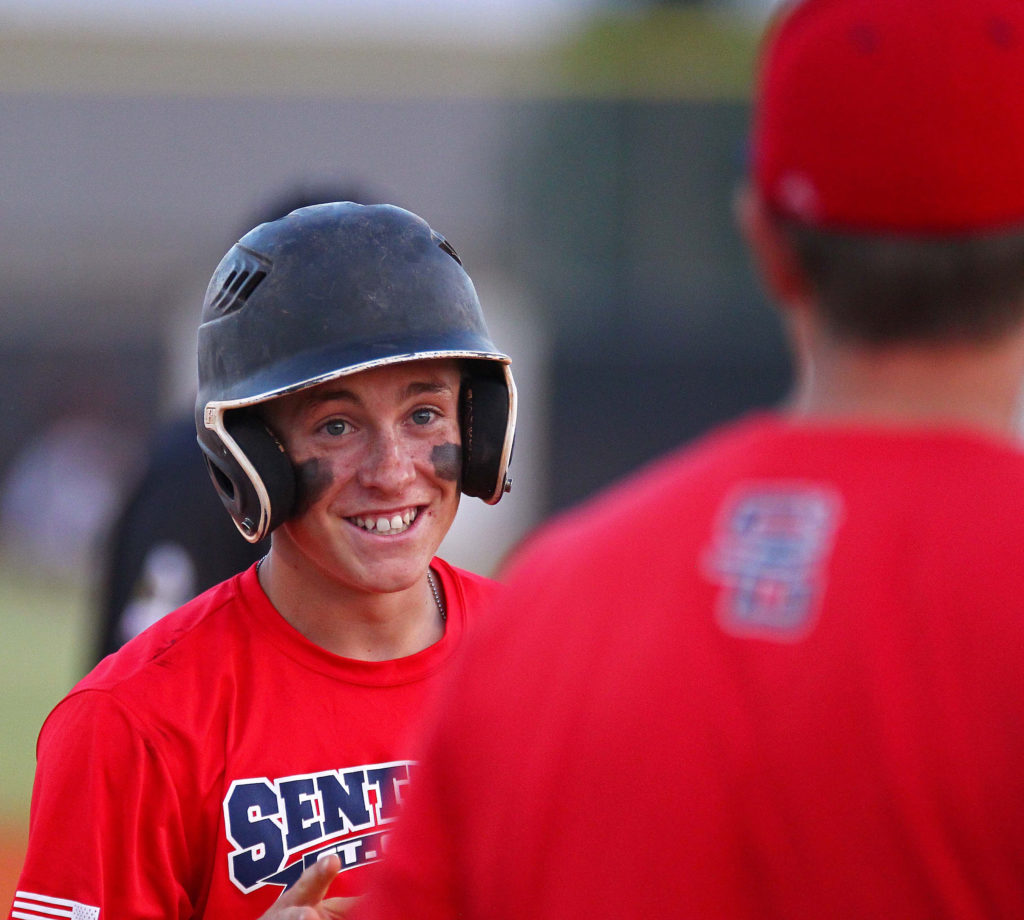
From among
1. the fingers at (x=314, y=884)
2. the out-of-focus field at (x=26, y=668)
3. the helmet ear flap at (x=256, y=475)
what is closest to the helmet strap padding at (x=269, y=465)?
the helmet ear flap at (x=256, y=475)

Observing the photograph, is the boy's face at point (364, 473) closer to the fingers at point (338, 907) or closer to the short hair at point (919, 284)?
the fingers at point (338, 907)

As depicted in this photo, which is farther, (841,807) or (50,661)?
(50,661)

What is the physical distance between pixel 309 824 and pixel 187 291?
15.7 meters

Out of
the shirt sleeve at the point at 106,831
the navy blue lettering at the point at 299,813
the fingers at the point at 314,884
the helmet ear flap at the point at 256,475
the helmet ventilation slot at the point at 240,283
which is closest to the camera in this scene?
the fingers at the point at 314,884

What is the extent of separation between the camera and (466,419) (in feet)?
8.46

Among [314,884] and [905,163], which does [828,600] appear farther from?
[314,884]

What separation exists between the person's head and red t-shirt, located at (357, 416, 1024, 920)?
0.12 m

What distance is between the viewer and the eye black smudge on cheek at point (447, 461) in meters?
2.49

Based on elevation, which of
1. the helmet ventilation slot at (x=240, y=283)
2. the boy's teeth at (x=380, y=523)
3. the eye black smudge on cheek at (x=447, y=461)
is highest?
the helmet ventilation slot at (x=240, y=283)

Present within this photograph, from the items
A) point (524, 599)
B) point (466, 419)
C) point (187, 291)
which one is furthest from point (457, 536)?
point (524, 599)

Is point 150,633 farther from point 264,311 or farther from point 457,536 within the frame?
point 457,536

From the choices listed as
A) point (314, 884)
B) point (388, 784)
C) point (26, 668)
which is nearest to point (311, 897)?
point (314, 884)

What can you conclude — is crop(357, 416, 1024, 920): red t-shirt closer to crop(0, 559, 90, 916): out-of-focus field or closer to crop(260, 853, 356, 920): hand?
crop(260, 853, 356, 920): hand

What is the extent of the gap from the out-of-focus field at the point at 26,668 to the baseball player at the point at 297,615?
4620mm
